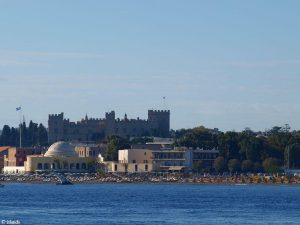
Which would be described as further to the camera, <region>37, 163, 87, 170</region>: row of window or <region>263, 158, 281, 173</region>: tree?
<region>37, 163, 87, 170</region>: row of window

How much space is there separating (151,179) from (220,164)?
9156 millimetres

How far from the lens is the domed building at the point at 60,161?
176 metres

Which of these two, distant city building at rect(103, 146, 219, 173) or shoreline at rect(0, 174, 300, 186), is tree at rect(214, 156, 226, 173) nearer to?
distant city building at rect(103, 146, 219, 173)

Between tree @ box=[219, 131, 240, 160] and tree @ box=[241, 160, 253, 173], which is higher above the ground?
tree @ box=[219, 131, 240, 160]

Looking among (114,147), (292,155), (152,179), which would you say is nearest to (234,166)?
(292,155)

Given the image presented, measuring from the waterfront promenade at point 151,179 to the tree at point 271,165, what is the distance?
117 inches

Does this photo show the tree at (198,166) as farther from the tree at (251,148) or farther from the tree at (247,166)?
the tree at (247,166)

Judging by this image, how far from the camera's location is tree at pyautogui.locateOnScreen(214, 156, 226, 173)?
163250 millimetres

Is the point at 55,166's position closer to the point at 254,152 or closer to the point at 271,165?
the point at 254,152

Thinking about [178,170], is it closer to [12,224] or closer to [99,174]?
[99,174]

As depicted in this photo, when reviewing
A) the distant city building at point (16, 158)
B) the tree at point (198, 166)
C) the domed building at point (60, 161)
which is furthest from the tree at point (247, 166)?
the distant city building at point (16, 158)

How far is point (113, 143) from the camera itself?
178 metres

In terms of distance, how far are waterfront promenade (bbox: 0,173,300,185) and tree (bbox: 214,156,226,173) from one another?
1.64 metres

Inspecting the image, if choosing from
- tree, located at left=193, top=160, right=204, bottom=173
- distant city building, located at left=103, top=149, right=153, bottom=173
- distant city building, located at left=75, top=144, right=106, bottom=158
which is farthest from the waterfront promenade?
distant city building, located at left=75, top=144, right=106, bottom=158
